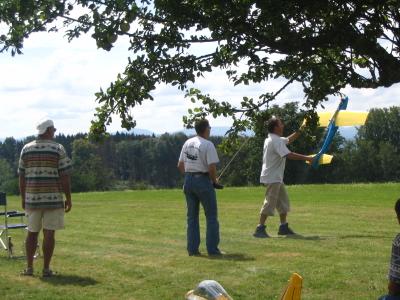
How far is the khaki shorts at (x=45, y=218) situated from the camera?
8.22m

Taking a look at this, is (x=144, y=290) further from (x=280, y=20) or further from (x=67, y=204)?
(x=280, y=20)

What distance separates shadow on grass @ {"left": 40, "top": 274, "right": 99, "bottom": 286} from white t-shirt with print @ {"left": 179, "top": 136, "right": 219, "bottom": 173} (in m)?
2.26

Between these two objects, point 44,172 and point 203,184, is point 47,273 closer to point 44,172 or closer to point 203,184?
point 44,172

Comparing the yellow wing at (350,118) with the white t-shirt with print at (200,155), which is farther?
the white t-shirt with print at (200,155)

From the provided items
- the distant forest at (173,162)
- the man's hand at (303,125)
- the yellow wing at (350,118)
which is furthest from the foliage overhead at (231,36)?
the distant forest at (173,162)

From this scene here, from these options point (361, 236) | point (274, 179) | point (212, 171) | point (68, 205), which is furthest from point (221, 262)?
point (361, 236)

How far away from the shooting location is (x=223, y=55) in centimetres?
434

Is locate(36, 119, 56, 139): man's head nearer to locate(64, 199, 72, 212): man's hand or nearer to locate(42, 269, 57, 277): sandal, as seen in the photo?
locate(64, 199, 72, 212): man's hand

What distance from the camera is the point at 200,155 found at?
9367 mm

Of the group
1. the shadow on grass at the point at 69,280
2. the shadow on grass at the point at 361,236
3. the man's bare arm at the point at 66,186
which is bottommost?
the shadow on grass at the point at 69,280

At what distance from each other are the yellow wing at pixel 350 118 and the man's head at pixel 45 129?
3.41 meters

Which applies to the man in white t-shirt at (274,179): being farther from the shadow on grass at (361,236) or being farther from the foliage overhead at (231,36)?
the foliage overhead at (231,36)

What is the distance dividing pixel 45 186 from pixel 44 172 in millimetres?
170

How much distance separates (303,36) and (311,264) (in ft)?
14.5
